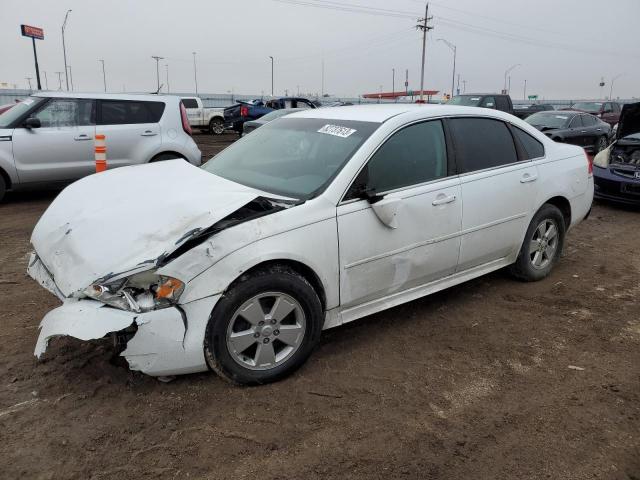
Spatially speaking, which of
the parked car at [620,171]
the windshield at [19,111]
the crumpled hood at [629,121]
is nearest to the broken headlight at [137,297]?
the windshield at [19,111]

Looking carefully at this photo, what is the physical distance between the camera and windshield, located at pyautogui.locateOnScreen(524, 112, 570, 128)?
46.2ft

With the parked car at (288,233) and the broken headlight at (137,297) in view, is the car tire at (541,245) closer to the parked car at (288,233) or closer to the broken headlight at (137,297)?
the parked car at (288,233)

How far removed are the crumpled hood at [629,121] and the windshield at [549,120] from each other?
4.43m

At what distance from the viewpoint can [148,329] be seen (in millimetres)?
2738

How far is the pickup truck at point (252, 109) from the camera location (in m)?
22.6

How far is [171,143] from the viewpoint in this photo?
8.97 metres

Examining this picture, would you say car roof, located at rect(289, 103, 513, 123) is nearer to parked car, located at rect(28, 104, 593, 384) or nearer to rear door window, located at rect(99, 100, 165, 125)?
parked car, located at rect(28, 104, 593, 384)

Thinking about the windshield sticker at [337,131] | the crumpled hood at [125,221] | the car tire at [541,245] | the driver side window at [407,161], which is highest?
the windshield sticker at [337,131]

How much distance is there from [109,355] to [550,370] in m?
2.91

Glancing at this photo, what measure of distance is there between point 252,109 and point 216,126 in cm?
380

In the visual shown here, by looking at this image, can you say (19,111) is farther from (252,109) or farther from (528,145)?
(252,109)

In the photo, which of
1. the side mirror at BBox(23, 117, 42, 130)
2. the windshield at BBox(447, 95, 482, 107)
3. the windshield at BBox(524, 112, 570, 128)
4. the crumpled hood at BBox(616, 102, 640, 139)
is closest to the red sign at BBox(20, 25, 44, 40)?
the windshield at BBox(447, 95, 482, 107)

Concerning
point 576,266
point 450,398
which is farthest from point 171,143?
point 450,398

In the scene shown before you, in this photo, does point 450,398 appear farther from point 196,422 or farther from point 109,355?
point 109,355
